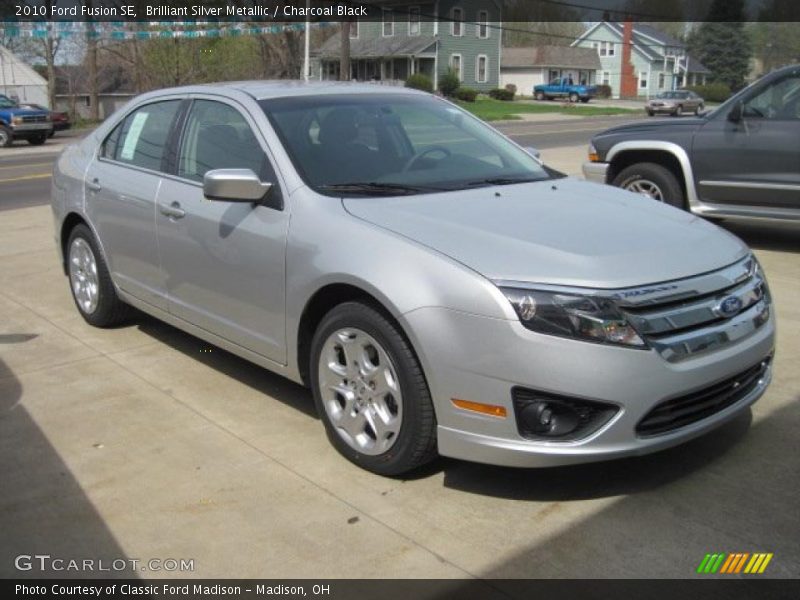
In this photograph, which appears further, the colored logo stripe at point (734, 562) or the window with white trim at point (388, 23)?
the window with white trim at point (388, 23)

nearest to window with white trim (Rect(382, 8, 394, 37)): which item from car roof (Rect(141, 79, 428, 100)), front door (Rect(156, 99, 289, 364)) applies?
car roof (Rect(141, 79, 428, 100))

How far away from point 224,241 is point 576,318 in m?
2.02

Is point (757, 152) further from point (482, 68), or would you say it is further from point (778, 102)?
point (482, 68)

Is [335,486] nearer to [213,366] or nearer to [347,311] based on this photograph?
[347,311]

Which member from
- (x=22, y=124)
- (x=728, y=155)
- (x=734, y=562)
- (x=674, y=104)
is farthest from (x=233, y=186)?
(x=674, y=104)

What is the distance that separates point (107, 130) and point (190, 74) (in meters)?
45.6

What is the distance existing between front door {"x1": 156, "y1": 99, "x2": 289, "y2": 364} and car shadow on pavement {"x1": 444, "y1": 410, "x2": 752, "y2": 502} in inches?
44.3

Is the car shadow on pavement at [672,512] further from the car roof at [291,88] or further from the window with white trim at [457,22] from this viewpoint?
the window with white trim at [457,22]

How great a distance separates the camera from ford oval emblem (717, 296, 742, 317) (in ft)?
11.6

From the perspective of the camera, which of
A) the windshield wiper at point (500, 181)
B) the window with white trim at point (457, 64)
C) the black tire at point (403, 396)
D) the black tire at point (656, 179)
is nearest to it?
the black tire at point (403, 396)

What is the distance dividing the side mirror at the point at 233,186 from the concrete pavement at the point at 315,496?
1.17 meters

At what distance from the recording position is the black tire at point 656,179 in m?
8.67

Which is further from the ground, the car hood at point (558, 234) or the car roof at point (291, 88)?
the car roof at point (291, 88)

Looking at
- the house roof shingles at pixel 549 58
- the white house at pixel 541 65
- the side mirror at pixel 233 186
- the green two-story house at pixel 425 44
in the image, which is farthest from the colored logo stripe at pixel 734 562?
the house roof shingles at pixel 549 58
